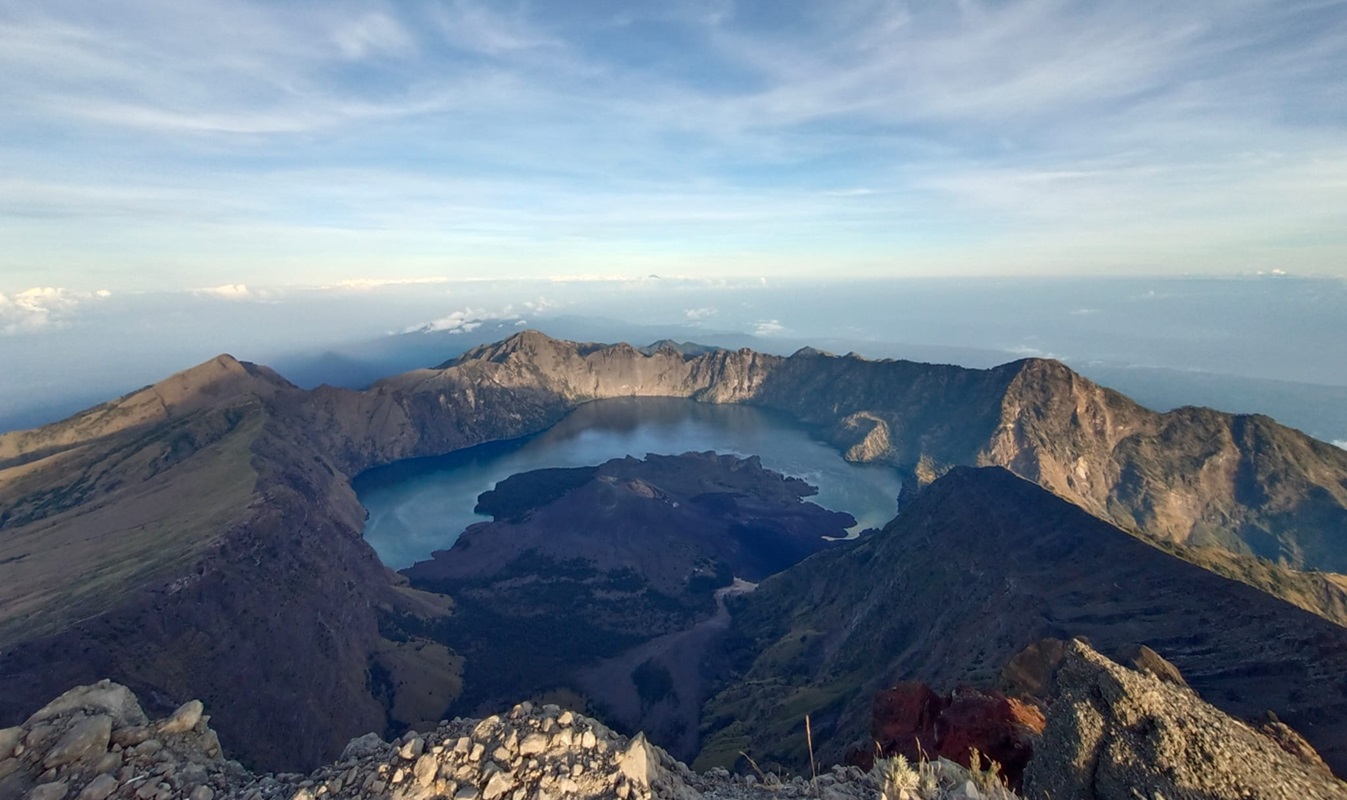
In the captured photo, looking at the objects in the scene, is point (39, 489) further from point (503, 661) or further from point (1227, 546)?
point (1227, 546)

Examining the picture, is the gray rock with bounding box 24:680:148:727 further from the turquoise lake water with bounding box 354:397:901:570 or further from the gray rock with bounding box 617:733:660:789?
the turquoise lake water with bounding box 354:397:901:570

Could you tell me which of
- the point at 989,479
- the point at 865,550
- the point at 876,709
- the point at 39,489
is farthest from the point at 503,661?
the point at 39,489

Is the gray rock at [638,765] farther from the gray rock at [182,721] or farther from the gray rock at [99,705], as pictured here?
the gray rock at [99,705]

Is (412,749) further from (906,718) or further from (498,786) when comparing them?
(906,718)

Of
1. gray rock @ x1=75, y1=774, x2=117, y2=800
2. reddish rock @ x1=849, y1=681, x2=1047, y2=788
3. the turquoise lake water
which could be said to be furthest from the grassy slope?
reddish rock @ x1=849, y1=681, x2=1047, y2=788

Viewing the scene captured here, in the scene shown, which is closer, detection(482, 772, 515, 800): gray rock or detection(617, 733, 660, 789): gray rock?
detection(482, 772, 515, 800): gray rock

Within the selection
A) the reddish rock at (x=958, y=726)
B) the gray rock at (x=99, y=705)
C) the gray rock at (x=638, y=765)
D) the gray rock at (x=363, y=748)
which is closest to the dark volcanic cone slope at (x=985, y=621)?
the reddish rock at (x=958, y=726)
